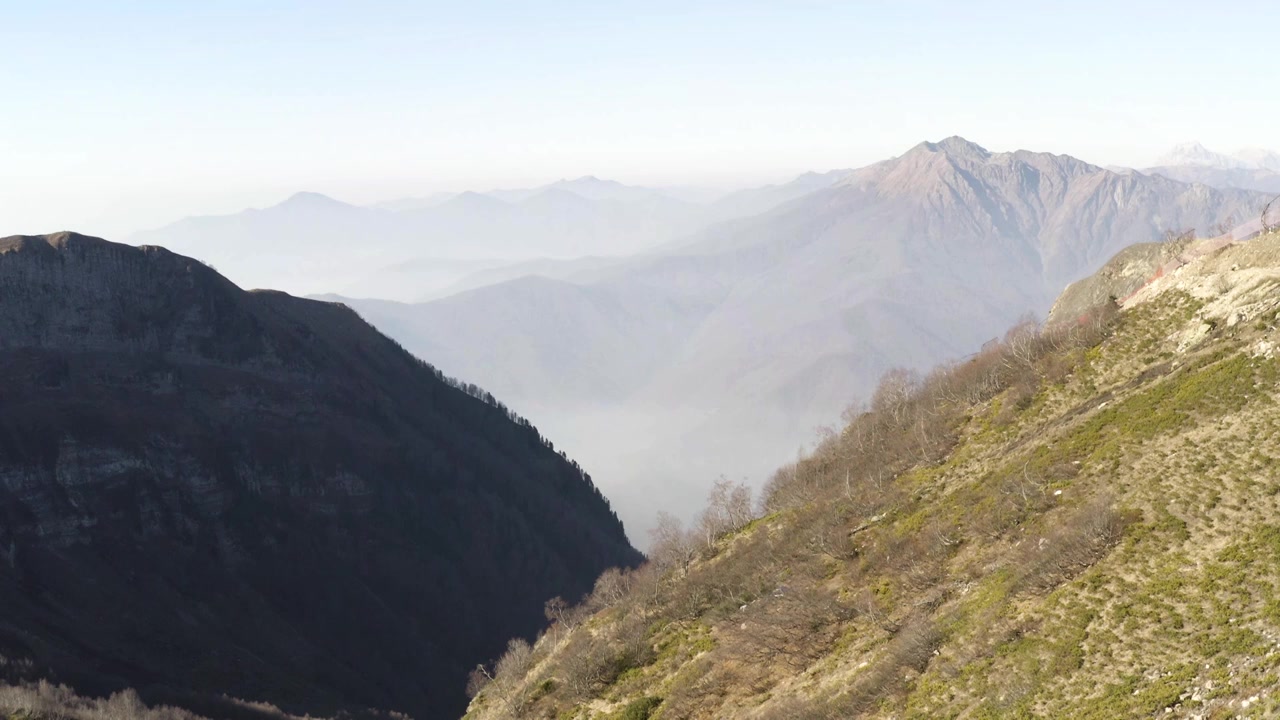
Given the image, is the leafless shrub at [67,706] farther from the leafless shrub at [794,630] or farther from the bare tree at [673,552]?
the leafless shrub at [794,630]

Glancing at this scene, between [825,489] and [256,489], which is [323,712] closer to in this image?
[256,489]

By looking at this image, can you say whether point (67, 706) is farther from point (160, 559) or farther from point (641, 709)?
point (641, 709)

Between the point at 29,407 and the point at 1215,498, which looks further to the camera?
the point at 29,407

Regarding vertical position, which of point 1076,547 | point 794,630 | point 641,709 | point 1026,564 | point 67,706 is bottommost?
point 67,706

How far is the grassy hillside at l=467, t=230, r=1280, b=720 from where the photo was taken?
30.1 metres

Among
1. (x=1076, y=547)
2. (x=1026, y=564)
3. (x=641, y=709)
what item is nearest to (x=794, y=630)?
(x=641, y=709)

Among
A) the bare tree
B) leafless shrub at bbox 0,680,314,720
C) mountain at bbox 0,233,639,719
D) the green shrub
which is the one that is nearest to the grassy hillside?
the green shrub

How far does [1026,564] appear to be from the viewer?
37812 millimetres

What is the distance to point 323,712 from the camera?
136750mm

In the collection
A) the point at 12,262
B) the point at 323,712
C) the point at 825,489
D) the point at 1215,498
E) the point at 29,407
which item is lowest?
the point at 323,712

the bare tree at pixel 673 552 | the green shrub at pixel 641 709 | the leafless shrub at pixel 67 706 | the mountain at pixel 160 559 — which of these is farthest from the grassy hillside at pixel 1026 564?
the mountain at pixel 160 559

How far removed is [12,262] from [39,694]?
132m

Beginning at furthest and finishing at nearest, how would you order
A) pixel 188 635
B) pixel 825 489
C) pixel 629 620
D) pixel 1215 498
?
1. pixel 188 635
2. pixel 825 489
3. pixel 629 620
4. pixel 1215 498

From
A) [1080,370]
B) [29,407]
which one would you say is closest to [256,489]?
[29,407]
